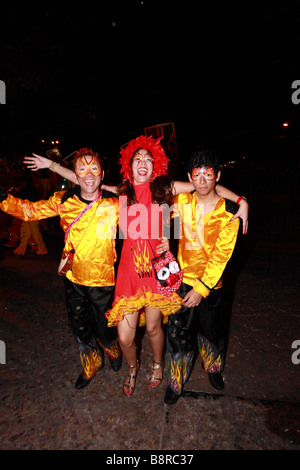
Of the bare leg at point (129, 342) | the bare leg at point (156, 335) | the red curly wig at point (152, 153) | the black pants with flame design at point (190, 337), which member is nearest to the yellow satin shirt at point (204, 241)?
the black pants with flame design at point (190, 337)

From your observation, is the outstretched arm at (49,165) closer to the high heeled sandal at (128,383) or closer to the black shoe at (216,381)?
the high heeled sandal at (128,383)

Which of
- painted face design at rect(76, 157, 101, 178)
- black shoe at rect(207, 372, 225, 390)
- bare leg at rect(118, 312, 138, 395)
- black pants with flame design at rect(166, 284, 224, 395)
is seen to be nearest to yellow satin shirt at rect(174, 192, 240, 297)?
black pants with flame design at rect(166, 284, 224, 395)

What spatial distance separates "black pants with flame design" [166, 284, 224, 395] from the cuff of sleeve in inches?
5.1

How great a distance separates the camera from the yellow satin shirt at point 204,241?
2.26 meters

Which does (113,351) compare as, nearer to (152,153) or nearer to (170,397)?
(170,397)

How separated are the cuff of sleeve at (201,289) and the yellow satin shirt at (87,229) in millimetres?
769

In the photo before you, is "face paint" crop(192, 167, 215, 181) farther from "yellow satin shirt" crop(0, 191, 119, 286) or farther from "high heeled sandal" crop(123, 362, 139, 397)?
"high heeled sandal" crop(123, 362, 139, 397)

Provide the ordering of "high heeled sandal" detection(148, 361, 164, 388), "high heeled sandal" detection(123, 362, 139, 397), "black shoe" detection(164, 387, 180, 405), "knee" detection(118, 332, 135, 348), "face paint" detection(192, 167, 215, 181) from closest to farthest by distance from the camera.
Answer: "face paint" detection(192, 167, 215, 181), "knee" detection(118, 332, 135, 348), "black shoe" detection(164, 387, 180, 405), "high heeled sandal" detection(123, 362, 139, 397), "high heeled sandal" detection(148, 361, 164, 388)

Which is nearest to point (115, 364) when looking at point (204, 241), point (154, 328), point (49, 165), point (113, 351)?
point (113, 351)

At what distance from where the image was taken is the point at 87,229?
2410mm

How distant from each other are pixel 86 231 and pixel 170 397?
1.61 m

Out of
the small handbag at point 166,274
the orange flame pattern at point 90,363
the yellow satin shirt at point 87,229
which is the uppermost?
the yellow satin shirt at point 87,229

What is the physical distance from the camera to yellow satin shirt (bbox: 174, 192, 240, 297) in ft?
7.42
